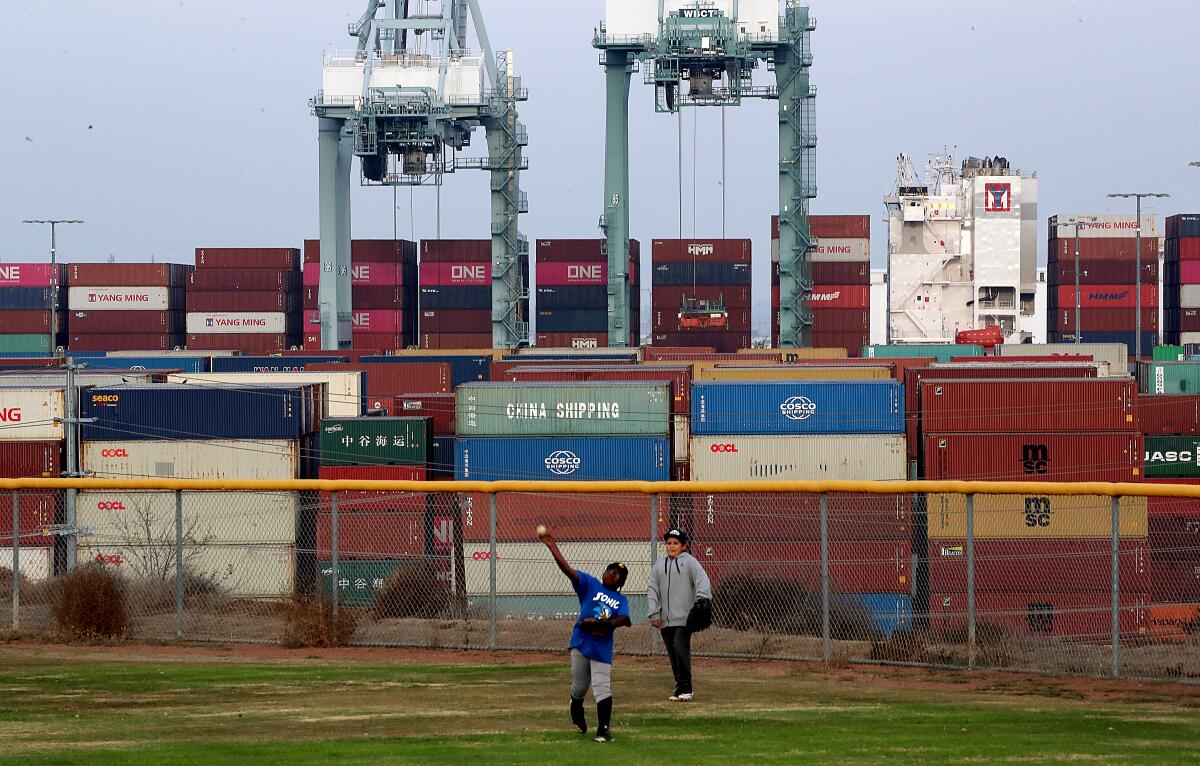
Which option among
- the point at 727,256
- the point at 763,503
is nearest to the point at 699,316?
the point at 727,256

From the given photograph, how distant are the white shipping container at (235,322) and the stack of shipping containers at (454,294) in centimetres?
939

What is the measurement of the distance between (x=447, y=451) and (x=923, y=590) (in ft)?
57.7

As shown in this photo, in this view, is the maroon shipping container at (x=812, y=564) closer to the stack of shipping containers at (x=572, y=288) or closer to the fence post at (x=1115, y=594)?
the fence post at (x=1115, y=594)

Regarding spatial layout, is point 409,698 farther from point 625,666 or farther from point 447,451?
point 447,451

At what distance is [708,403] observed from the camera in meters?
30.6

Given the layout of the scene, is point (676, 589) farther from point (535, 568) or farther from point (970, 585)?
point (535, 568)

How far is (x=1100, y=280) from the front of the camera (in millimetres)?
85438

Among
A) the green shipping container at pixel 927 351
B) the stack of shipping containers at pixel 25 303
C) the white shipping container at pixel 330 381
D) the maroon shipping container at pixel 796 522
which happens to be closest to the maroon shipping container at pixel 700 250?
the green shipping container at pixel 927 351

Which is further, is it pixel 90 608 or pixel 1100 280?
pixel 1100 280

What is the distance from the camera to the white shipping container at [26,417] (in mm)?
33281

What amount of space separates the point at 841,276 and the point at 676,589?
71190 mm

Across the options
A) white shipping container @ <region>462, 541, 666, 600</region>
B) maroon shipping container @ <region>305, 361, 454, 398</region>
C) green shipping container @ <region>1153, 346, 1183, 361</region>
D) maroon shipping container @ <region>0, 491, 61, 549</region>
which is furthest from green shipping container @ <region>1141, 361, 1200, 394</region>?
Result: maroon shipping container @ <region>0, 491, 61, 549</region>

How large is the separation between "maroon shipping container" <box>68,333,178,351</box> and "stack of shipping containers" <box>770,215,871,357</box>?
38786 millimetres

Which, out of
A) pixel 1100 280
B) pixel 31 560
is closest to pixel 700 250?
pixel 1100 280
